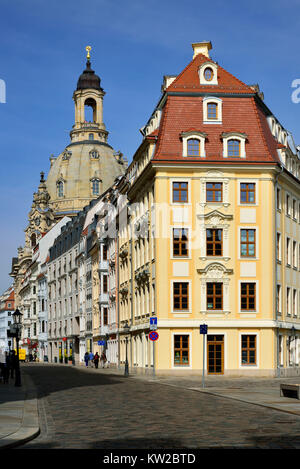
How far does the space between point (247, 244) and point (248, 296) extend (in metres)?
3.58

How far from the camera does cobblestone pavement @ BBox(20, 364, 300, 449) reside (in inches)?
621

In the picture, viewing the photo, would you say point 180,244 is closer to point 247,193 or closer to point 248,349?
point 247,193

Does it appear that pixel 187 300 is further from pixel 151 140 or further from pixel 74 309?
A: pixel 74 309

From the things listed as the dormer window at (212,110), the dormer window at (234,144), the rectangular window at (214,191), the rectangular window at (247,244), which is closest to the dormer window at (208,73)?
the dormer window at (212,110)

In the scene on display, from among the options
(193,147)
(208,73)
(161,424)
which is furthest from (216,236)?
(161,424)

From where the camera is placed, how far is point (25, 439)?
53.4 feet

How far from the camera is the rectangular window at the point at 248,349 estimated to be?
5502 centimetres

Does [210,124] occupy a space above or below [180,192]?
above

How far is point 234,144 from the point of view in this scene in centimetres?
5738

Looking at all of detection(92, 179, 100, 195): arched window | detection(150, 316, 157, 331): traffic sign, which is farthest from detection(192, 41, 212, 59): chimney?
detection(92, 179, 100, 195): arched window

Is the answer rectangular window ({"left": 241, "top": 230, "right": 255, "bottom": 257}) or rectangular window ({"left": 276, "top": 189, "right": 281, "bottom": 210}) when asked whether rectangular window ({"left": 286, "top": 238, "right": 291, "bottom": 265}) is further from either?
rectangular window ({"left": 241, "top": 230, "right": 255, "bottom": 257})

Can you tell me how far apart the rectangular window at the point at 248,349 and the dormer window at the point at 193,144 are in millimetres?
12966
